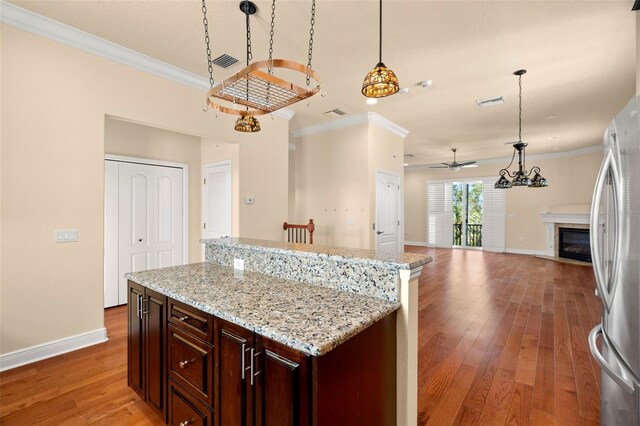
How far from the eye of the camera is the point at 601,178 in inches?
64.0

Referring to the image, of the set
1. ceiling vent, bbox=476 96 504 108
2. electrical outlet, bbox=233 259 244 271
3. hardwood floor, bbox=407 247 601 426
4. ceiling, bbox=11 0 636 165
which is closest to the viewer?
hardwood floor, bbox=407 247 601 426

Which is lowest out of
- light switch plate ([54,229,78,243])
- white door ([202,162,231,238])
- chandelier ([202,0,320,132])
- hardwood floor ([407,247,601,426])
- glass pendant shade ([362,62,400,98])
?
hardwood floor ([407,247,601,426])

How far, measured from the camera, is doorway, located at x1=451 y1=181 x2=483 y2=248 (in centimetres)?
A: 1027

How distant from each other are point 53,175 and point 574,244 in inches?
408

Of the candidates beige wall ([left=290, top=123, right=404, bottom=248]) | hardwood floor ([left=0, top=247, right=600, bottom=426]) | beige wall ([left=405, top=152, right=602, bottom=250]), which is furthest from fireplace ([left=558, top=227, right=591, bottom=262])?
beige wall ([left=290, top=123, right=404, bottom=248])

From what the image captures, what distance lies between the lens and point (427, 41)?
3051mm

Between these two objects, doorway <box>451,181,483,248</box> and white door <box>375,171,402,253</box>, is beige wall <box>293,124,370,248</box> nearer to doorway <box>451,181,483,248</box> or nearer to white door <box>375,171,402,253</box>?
white door <box>375,171,402,253</box>

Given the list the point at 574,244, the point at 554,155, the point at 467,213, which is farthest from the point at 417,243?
the point at 554,155

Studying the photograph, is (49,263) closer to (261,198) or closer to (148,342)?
(148,342)

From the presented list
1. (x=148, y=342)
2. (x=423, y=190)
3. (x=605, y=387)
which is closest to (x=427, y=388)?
(x=605, y=387)

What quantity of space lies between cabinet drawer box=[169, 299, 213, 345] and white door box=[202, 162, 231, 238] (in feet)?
9.19

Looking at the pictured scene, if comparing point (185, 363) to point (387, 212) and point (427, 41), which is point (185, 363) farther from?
point (387, 212)

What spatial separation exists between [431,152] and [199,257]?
22.2ft

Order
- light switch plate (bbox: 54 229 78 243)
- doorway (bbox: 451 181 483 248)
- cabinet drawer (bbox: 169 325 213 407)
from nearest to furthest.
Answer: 1. cabinet drawer (bbox: 169 325 213 407)
2. light switch plate (bbox: 54 229 78 243)
3. doorway (bbox: 451 181 483 248)
